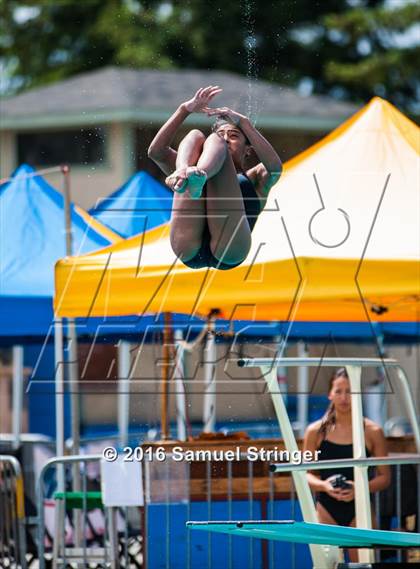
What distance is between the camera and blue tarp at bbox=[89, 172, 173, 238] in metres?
9.49

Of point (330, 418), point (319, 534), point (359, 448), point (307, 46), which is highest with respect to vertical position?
point (307, 46)

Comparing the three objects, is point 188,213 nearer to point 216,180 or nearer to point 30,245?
point 216,180

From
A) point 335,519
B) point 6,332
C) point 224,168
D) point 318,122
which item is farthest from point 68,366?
point 318,122

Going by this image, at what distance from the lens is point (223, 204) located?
6473 millimetres

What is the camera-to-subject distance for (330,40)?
28781mm

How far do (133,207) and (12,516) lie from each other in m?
2.24

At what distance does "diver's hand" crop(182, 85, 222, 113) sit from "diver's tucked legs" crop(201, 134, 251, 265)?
0.17 m

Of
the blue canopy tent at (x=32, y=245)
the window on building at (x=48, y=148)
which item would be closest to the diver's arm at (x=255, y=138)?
the blue canopy tent at (x=32, y=245)

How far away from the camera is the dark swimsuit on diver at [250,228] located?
6.61m

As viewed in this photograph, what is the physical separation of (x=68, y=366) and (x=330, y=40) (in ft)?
68.0

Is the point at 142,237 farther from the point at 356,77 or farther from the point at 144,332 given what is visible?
the point at 356,77

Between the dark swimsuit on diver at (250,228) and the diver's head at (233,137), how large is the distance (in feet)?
0.34

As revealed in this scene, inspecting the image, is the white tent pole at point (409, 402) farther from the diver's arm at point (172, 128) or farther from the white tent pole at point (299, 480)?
the diver's arm at point (172, 128)

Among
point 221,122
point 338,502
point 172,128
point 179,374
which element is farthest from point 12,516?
point 221,122
